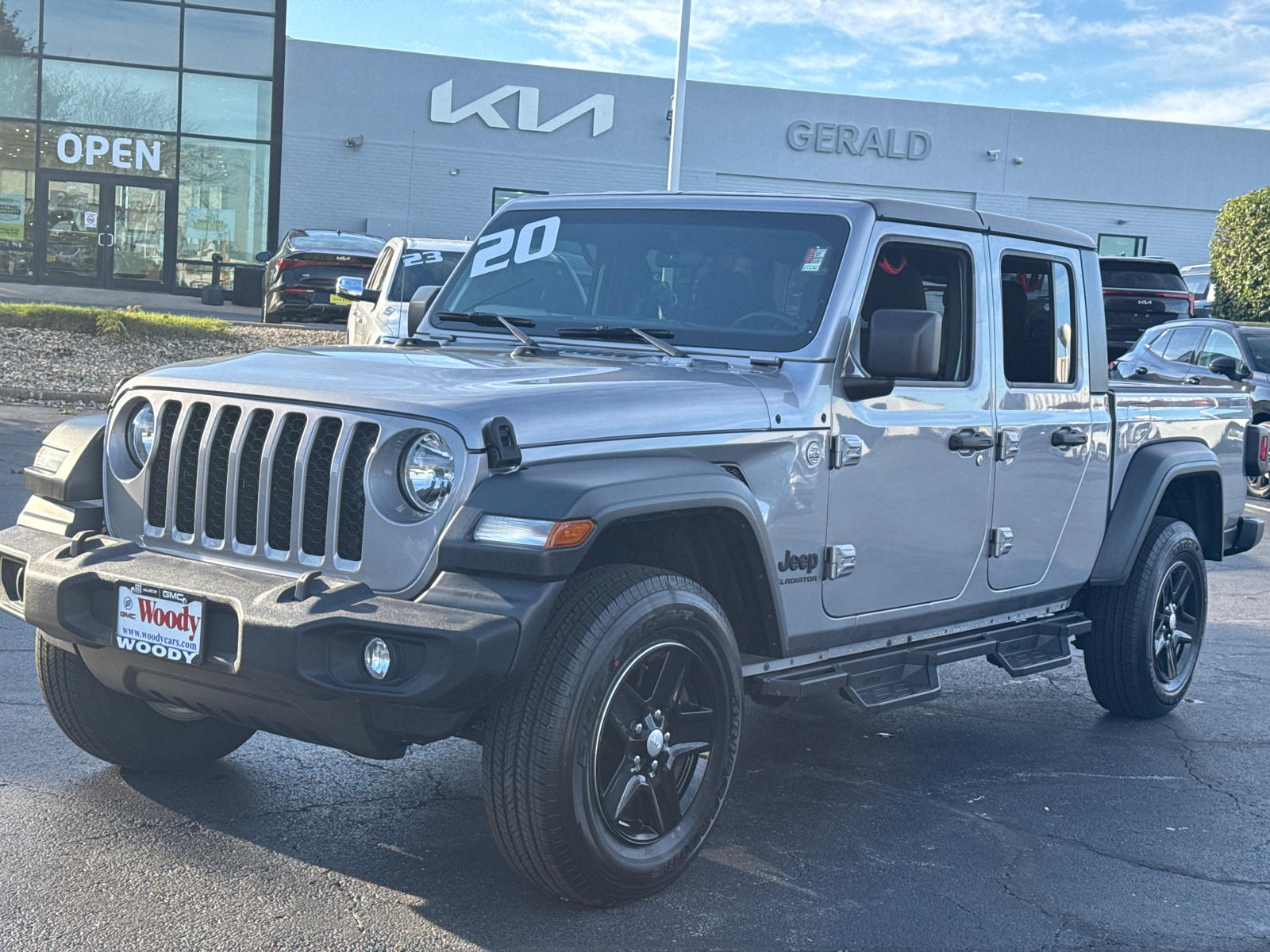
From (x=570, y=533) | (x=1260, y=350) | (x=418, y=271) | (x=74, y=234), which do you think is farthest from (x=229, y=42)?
(x=570, y=533)

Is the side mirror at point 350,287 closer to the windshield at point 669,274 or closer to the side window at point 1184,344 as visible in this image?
the windshield at point 669,274

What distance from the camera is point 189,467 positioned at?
376 cm

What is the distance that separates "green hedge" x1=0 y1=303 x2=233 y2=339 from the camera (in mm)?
15930

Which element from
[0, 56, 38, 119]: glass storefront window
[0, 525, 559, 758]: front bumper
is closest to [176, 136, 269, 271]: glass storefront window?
[0, 56, 38, 119]: glass storefront window

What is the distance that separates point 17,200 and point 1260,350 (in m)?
24.8

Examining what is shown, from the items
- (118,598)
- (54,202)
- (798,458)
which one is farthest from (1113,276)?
(54,202)

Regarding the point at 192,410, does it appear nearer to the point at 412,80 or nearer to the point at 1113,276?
the point at 1113,276

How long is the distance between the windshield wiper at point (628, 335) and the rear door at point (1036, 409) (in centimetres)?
132

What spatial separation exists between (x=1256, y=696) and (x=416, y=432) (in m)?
4.72

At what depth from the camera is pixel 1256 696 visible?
6.41m

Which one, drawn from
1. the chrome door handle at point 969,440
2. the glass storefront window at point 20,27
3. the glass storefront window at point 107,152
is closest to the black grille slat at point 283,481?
the chrome door handle at point 969,440

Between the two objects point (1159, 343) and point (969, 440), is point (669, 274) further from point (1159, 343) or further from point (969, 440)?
point (1159, 343)

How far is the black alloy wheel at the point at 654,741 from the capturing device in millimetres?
3625

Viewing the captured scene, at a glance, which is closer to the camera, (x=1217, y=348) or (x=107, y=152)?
(x=1217, y=348)
